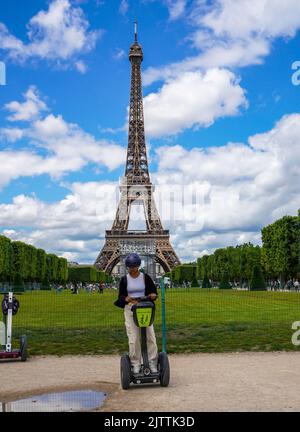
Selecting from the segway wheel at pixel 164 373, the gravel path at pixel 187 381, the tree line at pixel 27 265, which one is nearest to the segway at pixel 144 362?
the segway wheel at pixel 164 373

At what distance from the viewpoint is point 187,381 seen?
28.1 ft

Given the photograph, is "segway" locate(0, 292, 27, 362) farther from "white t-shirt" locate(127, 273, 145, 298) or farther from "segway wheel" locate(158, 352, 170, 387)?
"segway wheel" locate(158, 352, 170, 387)

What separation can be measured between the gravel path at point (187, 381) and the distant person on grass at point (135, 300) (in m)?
0.43

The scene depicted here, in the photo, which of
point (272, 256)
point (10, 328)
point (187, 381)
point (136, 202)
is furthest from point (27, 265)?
point (187, 381)

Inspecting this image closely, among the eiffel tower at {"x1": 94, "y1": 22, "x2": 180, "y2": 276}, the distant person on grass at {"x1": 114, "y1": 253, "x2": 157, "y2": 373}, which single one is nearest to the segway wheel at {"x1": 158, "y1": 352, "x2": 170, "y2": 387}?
the distant person on grass at {"x1": 114, "y1": 253, "x2": 157, "y2": 373}

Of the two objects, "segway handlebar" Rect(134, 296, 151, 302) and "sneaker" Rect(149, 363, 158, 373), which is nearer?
"segway handlebar" Rect(134, 296, 151, 302)

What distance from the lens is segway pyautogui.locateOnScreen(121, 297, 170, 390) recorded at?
777 centimetres

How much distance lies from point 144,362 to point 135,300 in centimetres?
91

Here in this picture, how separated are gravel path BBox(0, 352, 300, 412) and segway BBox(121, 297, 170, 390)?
137 millimetres

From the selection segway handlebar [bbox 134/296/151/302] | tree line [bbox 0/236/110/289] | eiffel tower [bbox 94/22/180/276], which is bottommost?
segway handlebar [bbox 134/296/151/302]

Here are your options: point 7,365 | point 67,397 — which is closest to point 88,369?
point 7,365

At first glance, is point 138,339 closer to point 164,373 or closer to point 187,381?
point 164,373

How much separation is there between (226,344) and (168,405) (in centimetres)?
672

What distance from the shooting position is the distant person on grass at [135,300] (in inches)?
314
